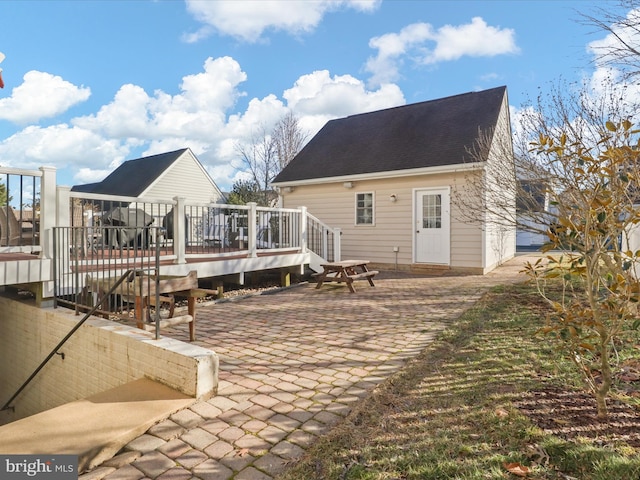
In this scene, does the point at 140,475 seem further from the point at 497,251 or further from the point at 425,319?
the point at 497,251

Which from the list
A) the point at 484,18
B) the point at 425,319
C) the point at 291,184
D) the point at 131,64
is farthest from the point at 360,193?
the point at 131,64

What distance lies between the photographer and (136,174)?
21312 mm

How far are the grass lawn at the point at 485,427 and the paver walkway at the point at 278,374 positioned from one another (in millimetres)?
216

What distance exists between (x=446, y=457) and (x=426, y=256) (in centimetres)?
890

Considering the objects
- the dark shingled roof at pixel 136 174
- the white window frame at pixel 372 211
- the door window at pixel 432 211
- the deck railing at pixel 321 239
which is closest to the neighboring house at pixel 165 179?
the dark shingled roof at pixel 136 174

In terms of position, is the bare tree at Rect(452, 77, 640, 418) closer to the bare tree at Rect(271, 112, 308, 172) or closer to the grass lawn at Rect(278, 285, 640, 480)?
the grass lawn at Rect(278, 285, 640, 480)

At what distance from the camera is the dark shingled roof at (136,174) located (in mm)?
19766

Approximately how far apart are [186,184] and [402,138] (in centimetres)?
1403

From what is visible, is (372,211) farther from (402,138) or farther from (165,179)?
(165,179)

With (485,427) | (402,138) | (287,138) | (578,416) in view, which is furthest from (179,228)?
(287,138)

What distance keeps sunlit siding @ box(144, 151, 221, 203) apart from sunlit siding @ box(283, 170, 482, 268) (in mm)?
10784

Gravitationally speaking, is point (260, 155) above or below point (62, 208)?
above

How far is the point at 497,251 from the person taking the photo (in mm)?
11203

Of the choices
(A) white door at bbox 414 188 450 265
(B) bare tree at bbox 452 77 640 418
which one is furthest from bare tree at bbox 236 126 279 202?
(B) bare tree at bbox 452 77 640 418
